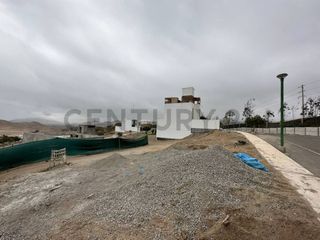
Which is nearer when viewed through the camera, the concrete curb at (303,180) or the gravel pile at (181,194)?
the gravel pile at (181,194)

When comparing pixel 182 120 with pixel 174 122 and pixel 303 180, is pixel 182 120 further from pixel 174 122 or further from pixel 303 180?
pixel 303 180

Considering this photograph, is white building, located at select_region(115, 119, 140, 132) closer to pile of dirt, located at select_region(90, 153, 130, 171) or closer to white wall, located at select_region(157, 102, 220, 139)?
white wall, located at select_region(157, 102, 220, 139)

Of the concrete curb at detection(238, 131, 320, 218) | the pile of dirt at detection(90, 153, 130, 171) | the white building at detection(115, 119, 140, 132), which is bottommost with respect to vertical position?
the pile of dirt at detection(90, 153, 130, 171)

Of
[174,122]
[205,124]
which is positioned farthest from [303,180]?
[174,122]

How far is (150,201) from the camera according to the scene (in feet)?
15.4

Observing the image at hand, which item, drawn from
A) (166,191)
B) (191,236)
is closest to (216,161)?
(166,191)

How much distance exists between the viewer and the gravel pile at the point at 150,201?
4020 mm

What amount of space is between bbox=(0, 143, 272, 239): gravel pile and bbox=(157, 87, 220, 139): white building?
2715cm

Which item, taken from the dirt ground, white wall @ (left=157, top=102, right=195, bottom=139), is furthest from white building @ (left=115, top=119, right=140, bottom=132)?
the dirt ground

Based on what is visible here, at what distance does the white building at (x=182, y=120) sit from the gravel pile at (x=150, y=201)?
27149mm

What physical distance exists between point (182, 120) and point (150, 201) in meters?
30.8

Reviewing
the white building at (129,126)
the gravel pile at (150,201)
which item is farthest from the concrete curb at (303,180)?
the white building at (129,126)

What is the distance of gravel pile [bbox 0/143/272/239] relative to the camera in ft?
13.2

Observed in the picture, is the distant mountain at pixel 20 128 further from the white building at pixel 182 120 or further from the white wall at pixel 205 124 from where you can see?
the white wall at pixel 205 124
